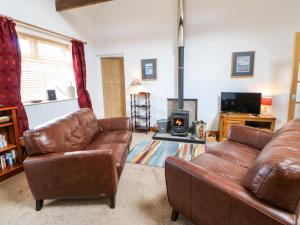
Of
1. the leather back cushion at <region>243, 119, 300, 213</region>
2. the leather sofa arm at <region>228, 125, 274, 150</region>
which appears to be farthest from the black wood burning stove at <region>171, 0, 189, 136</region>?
the leather back cushion at <region>243, 119, 300, 213</region>

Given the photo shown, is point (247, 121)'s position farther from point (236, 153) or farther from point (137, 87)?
point (137, 87)

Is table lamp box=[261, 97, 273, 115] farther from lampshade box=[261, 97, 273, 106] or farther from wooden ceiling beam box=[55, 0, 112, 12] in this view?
wooden ceiling beam box=[55, 0, 112, 12]

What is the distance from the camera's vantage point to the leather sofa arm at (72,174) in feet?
5.33

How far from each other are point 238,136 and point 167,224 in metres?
1.43

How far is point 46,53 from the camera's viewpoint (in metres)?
3.56

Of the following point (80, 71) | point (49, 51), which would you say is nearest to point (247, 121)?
point (80, 71)

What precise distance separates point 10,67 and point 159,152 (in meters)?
2.78

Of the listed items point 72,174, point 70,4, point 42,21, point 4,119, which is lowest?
point 72,174

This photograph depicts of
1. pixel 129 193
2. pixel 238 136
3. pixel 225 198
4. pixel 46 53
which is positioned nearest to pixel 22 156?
pixel 129 193

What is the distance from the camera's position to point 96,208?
179cm

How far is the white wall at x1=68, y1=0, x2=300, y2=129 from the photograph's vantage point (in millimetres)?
3412

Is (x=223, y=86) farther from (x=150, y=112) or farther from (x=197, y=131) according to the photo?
(x=150, y=112)

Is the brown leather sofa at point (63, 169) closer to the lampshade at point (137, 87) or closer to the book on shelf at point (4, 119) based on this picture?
the book on shelf at point (4, 119)

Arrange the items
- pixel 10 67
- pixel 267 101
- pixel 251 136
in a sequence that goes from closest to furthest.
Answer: pixel 251 136 < pixel 10 67 < pixel 267 101
